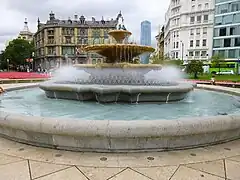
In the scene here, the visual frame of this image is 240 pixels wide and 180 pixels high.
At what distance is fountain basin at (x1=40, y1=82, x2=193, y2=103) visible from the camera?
7156 millimetres

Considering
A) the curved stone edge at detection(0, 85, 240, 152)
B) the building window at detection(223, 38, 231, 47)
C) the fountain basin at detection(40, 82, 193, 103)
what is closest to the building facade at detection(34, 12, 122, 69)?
the building window at detection(223, 38, 231, 47)

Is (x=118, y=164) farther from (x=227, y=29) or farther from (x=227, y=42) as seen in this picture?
(x=227, y=29)

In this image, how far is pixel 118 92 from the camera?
7273 mm

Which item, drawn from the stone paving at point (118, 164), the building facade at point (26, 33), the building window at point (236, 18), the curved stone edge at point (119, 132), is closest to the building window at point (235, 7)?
the building window at point (236, 18)

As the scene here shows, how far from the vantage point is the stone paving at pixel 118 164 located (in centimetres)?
319

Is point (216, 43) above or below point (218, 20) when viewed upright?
below

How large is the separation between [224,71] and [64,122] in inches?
2171

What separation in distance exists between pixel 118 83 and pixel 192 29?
65165mm

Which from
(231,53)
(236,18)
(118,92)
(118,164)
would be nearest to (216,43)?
(231,53)

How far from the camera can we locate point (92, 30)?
85188mm

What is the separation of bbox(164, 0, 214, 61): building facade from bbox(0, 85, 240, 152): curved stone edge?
64059 millimetres

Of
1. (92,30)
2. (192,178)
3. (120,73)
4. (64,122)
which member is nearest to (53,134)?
(64,122)

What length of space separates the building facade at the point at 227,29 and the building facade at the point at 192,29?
211cm

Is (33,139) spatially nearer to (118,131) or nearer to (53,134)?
(53,134)
